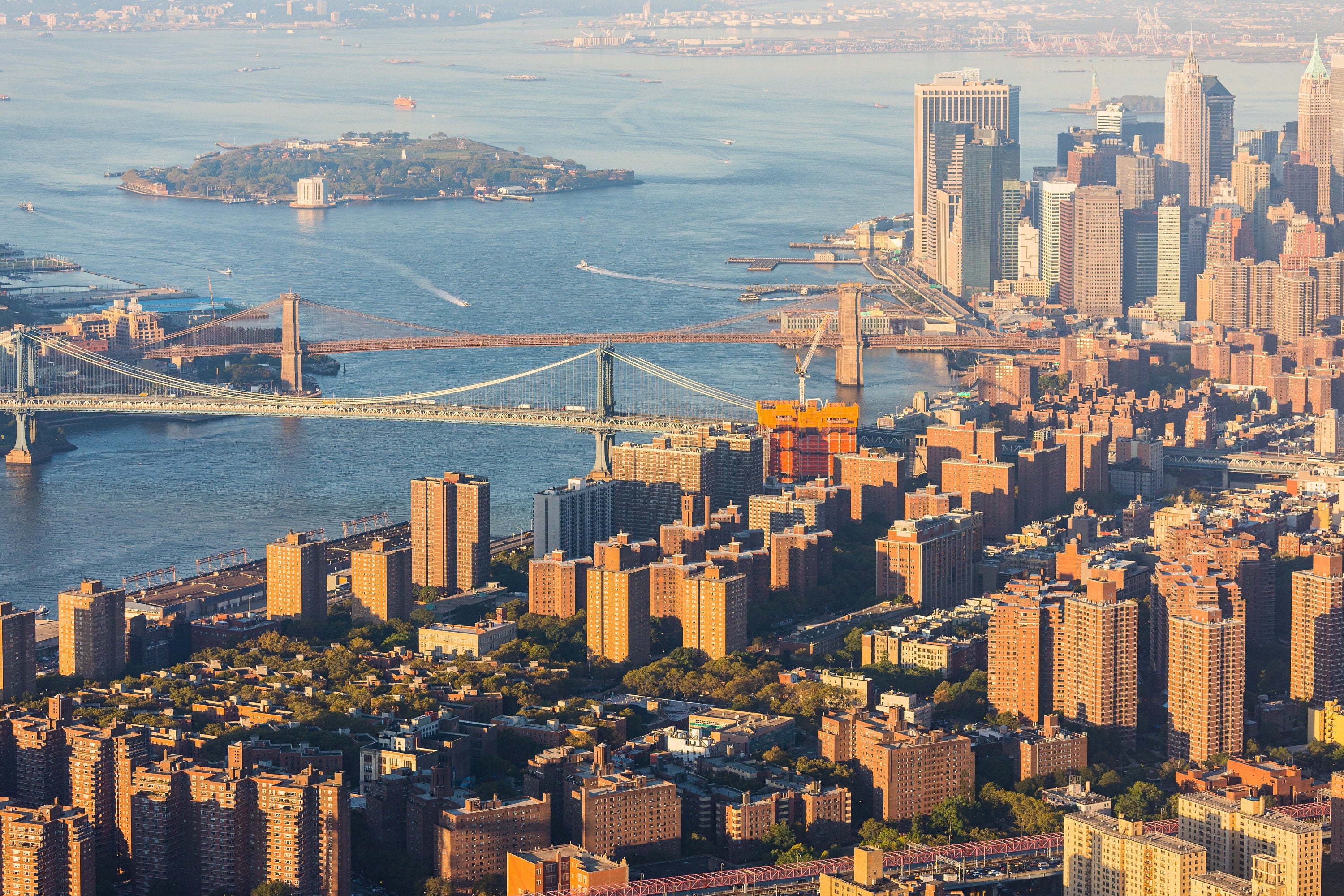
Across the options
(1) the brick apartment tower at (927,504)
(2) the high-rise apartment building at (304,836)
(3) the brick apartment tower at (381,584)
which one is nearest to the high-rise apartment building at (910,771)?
(2) the high-rise apartment building at (304,836)

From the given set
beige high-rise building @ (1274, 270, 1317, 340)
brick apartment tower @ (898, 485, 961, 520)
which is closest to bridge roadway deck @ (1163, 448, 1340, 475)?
brick apartment tower @ (898, 485, 961, 520)

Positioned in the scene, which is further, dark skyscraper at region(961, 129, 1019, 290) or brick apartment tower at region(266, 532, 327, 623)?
dark skyscraper at region(961, 129, 1019, 290)

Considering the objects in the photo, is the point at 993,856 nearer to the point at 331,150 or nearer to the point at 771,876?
the point at 771,876

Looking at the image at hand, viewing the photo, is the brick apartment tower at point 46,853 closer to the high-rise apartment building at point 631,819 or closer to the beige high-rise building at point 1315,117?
the high-rise apartment building at point 631,819

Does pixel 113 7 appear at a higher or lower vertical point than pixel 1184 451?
higher

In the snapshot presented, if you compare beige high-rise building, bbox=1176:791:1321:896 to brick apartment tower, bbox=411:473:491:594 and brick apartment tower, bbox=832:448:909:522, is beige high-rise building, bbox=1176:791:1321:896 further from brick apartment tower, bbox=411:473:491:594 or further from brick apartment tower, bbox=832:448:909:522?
brick apartment tower, bbox=832:448:909:522

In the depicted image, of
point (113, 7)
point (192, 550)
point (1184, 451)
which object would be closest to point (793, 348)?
point (1184, 451)

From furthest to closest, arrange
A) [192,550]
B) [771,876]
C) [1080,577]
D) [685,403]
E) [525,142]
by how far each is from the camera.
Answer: [525,142]
[685,403]
[192,550]
[1080,577]
[771,876]
